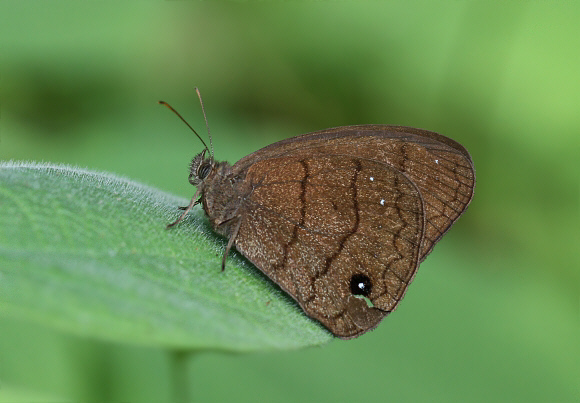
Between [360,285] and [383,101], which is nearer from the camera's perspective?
[360,285]

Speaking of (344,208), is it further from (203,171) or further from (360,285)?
(203,171)

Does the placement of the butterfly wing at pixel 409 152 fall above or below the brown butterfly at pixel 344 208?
above

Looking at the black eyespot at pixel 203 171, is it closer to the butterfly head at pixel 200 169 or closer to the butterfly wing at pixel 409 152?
the butterfly head at pixel 200 169

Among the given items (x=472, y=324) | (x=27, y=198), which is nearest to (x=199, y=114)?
(x=472, y=324)

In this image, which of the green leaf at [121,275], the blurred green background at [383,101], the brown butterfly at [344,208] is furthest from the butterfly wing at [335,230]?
the blurred green background at [383,101]

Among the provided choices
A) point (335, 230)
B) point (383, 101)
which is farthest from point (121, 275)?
point (383, 101)

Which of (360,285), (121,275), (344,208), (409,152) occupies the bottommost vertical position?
(360,285)

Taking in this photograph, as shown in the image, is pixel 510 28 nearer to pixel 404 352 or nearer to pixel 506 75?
pixel 506 75
